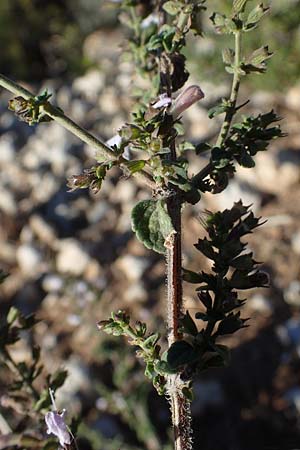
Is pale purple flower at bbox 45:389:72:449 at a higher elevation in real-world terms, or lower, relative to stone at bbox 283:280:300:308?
lower

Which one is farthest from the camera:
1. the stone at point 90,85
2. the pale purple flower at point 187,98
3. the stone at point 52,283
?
the stone at point 90,85

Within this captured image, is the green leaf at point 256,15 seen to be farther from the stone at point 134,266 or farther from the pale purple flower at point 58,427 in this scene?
the stone at point 134,266

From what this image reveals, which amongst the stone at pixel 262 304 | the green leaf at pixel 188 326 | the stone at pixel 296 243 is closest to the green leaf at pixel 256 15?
the green leaf at pixel 188 326

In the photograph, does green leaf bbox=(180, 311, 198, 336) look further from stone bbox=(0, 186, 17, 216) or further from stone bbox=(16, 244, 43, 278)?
stone bbox=(0, 186, 17, 216)

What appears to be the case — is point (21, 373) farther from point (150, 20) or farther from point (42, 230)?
point (42, 230)

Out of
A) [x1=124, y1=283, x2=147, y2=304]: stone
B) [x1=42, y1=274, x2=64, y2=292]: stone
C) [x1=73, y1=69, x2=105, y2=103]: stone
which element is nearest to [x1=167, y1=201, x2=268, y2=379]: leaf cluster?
[x1=124, y1=283, x2=147, y2=304]: stone

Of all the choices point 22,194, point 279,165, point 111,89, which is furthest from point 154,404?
point 111,89

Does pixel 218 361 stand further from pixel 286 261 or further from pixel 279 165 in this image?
pixel 279 165

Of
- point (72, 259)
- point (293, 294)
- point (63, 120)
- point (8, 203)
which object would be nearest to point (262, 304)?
point (293, 294)
